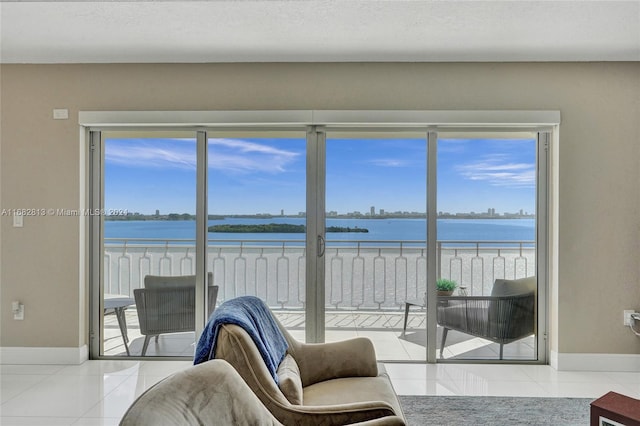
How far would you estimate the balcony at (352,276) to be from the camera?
3625 millimetres

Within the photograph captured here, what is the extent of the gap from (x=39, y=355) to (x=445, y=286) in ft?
12.0

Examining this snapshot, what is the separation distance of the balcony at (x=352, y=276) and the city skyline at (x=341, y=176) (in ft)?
1.12

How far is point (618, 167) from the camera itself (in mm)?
3457

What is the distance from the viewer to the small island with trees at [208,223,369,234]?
364cm

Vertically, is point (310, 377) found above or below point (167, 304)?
below

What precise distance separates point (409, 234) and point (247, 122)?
1.74 metres

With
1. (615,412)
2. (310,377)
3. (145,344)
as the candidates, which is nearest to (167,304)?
(145,344)

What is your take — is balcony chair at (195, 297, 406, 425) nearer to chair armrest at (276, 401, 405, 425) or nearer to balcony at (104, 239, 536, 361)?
chair armrest at (276, 401, 405, 425)

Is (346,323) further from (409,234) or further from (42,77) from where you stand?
(42,77)

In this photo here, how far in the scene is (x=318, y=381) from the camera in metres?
2.33

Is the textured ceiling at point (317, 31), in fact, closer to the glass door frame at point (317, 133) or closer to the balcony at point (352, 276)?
the glass door frame at point (317, 133)

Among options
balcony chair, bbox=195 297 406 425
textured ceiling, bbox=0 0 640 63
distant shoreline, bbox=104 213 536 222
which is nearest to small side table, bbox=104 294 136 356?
distant shoreline, bbox=104 213 536 222

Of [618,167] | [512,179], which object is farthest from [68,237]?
[618,167]

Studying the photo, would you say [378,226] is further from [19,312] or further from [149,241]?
[19,312]
